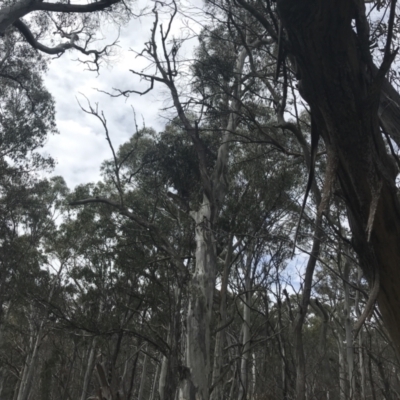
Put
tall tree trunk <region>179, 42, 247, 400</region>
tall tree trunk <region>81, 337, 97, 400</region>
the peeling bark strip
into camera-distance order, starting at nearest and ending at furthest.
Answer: the peeling bark strip < tall tree trunk <region>179, 42, 247, 400</region> < tall tree trunk <region>81, 337, 97, 400</region>

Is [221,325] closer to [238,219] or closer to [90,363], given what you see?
[238,219]

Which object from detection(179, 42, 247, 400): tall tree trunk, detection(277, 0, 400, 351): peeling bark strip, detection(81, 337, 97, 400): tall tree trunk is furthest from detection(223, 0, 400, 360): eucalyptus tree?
detection(81, 337, 97, 400): tall tree trunk

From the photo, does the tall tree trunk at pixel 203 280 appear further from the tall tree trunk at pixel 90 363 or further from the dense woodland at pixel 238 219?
the tall tree trunk at pixel 90 363

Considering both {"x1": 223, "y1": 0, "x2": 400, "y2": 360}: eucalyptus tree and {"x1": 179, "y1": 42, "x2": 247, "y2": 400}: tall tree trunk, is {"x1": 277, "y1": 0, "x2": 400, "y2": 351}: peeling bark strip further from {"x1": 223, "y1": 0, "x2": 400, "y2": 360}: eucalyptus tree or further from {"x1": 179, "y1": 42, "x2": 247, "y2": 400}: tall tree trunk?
{"x1": 179, "y1": 42, "x2": 247, "y2": 400}: tall tree trunk

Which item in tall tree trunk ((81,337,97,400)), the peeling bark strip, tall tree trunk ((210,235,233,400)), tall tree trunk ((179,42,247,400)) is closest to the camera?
the peeling bark strip

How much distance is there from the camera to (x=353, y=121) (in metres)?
1.49

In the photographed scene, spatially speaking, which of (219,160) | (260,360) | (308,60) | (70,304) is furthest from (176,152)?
(70,304)

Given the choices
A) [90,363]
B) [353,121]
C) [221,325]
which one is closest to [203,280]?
[221,325]

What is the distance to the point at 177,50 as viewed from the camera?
7.65 m

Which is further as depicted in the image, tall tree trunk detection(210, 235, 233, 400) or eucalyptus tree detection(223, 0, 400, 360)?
tall tree trunk detection(210, 235, 233, 400)

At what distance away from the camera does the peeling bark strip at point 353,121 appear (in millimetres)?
1455

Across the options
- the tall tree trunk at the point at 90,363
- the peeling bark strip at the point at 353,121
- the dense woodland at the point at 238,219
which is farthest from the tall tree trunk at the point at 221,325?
the tall tree trunk at the point at 90,363

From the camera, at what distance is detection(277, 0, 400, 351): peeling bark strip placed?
146 centimetres

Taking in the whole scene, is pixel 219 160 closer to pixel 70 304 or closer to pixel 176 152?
pixel 176 152
